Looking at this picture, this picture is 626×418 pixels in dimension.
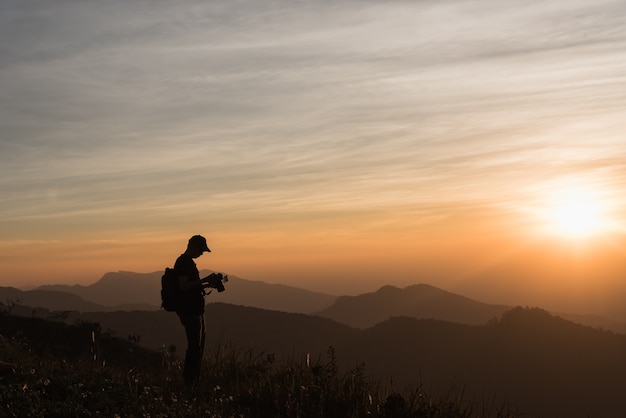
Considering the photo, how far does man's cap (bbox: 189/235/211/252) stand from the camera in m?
9.99

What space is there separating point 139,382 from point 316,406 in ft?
A: 7.93

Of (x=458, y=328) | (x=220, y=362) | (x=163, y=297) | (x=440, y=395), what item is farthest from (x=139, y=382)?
(x=458, y=328)

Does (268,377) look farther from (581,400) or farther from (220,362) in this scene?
(581,400)

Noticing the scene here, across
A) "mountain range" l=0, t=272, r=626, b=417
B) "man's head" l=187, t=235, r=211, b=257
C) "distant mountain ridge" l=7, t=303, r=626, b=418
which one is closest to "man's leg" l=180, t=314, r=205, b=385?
"man's head" l=187, t=235, r=211, b=257

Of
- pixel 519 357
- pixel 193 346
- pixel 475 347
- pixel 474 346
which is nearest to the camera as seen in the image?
pixel 193 346

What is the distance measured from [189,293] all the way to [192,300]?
10cm

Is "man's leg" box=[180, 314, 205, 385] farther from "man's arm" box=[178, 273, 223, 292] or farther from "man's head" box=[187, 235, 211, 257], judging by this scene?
"man's head" box=[187, 235, 211, 257]

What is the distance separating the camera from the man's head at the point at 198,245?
32.8 ft

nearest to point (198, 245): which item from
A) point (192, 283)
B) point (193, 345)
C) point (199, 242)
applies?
point (199, 242)

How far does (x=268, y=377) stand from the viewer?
9984 millimetres

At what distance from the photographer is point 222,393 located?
956 cm

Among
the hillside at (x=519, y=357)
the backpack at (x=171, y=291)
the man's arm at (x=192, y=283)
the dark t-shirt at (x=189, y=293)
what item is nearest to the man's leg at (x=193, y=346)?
the dark t-shirt at (x=189, y=293)

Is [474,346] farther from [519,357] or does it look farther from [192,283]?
[192,283]

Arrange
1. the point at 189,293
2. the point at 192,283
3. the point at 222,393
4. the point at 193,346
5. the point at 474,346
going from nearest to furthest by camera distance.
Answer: the point at 222,393 → the point at 192,283 → the point at 189,293 → the point at 193,346 → the point at 474,346
